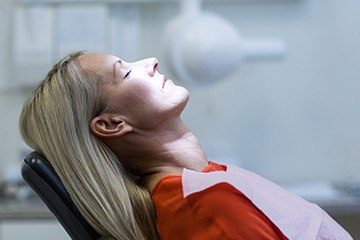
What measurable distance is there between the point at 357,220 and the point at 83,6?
1.41 metres

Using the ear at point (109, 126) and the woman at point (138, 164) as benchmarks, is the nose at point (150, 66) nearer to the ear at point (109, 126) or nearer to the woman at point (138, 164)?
the woman at point (138, 164)

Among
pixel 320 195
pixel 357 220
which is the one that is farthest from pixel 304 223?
pixel 357 220

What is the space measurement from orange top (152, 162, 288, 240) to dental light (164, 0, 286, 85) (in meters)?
1.11

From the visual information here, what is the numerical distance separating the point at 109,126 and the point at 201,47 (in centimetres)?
102

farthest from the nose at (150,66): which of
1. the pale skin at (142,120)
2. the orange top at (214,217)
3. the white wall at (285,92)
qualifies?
the white wall at (285,92)

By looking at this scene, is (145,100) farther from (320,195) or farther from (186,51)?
(320,195)

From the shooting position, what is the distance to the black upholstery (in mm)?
1249

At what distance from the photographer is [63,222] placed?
1.26 m

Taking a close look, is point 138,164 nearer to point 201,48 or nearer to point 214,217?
point 214,217

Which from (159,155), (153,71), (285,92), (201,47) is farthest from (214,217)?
(285,92)

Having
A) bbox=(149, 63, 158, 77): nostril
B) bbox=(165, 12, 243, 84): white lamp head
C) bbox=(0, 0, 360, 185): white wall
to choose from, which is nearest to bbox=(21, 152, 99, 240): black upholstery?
bbox=(149, 63, 158, 77): nostril

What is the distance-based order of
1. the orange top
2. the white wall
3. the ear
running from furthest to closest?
the white wall → the ear → the orange top

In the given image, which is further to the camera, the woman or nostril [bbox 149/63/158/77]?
nostril [bbox 149/63/158/77]

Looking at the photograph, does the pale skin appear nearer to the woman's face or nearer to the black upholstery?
the woman's face
